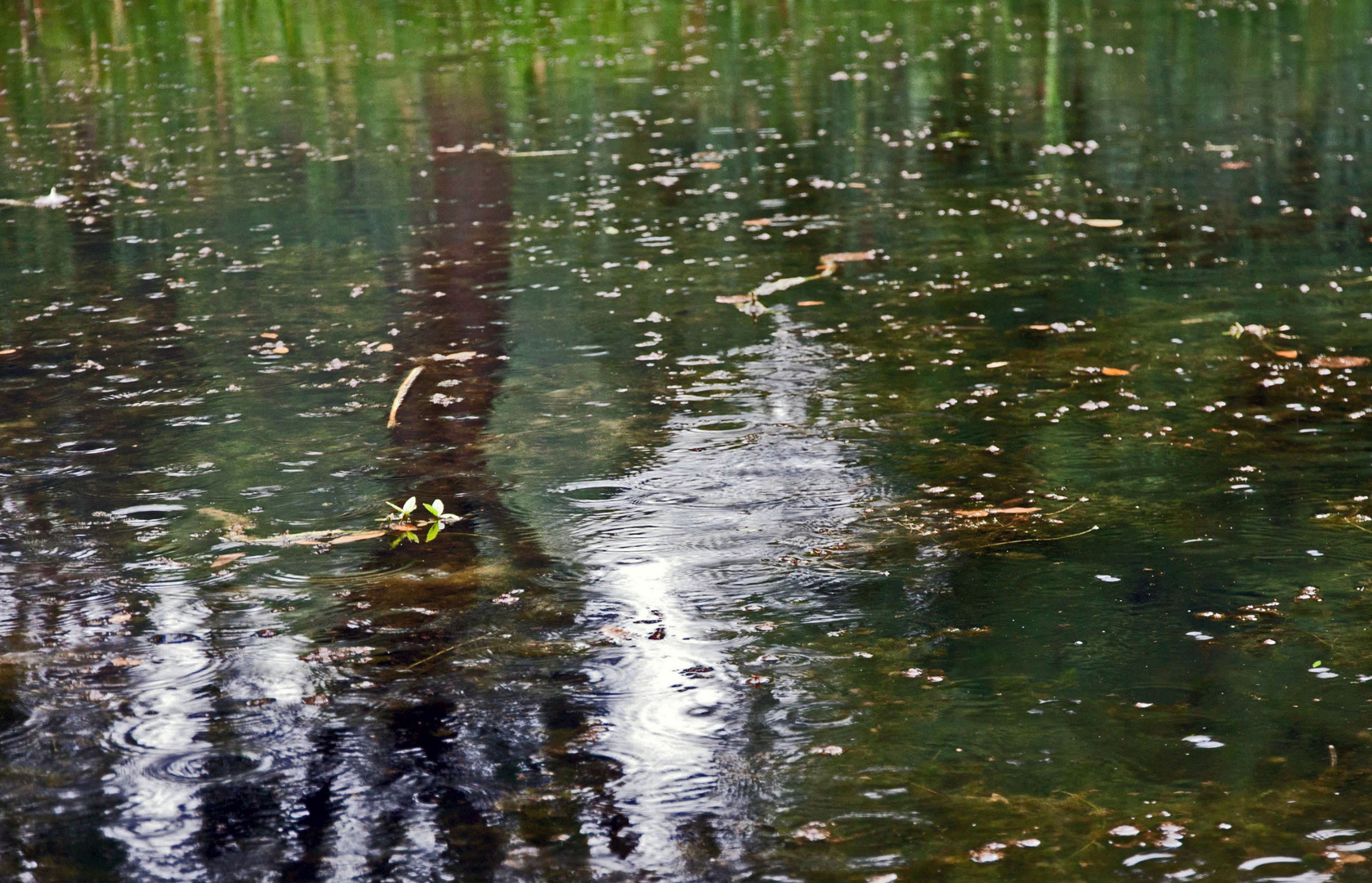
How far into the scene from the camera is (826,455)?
7.83m

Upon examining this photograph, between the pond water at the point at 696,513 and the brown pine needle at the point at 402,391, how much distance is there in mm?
134

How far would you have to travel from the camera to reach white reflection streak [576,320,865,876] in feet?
16.1

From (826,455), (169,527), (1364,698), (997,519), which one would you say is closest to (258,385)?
(169,527)

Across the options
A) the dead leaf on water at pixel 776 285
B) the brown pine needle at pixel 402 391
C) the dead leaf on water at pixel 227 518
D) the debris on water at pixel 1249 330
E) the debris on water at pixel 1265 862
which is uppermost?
the dead leaf on water at pixel 776 285

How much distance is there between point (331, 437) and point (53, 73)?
18988 millimetres

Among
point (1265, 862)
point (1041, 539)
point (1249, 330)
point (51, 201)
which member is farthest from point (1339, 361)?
point (51, 201)

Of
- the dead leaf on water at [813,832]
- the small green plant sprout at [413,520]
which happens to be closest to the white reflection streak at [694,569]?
the dead leaf on water at [813,832]

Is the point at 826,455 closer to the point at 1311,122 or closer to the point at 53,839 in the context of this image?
the point at 53,839

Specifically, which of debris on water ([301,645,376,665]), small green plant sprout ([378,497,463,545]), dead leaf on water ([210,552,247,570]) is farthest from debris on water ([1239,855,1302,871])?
dead leaf on water ([210,552,247,570])

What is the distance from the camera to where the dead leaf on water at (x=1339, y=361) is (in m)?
8.93

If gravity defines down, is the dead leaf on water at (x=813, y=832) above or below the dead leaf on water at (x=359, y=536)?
below

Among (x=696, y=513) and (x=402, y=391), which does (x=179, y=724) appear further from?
(x=402, y=391)

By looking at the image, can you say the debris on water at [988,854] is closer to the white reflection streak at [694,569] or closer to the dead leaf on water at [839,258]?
the white reflection streak at [694,569]

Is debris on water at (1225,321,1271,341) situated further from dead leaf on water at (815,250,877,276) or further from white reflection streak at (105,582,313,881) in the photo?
white reflection streak at (105,582,313,881)
